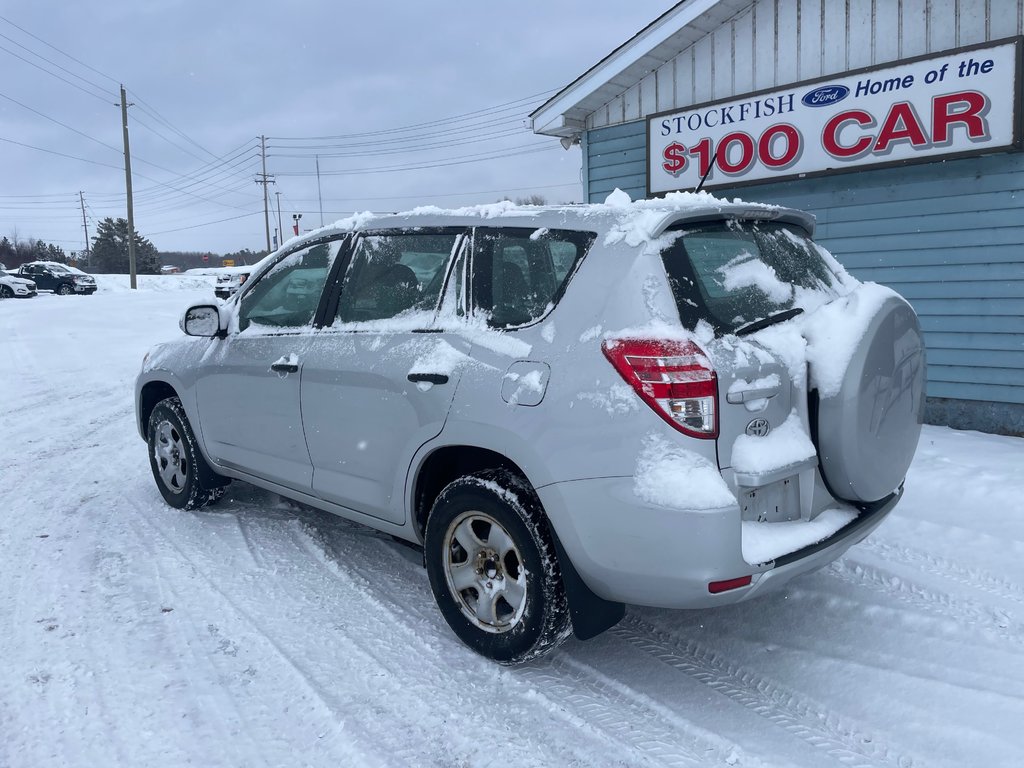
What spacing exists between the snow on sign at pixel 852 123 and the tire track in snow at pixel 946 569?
3.26m

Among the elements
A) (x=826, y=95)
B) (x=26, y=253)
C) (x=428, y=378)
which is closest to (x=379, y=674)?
(x=428, y=378)

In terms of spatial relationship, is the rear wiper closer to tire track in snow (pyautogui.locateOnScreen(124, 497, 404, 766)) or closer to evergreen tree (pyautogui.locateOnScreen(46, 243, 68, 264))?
Answer: tire track in snow (pyautogui.locateOnScreen(124, 497, 404, 766))

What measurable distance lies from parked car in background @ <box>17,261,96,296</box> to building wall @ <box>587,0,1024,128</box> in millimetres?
33696

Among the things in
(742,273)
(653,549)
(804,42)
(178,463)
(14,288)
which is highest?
(804,42)

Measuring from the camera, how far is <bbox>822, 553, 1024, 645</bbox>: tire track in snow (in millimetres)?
3326

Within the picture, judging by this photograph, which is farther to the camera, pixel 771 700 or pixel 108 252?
pixel 108 252

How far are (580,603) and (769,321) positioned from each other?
1.26 meters

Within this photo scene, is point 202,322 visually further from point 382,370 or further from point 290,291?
point 382,370

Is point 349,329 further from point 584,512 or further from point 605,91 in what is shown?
point 605,91

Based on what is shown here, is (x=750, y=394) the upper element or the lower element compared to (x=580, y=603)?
upper

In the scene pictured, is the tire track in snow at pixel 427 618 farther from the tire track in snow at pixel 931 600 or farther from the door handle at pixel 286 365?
the tire track in snow at pixel 931 600

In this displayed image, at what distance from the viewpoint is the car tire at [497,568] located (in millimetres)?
2875

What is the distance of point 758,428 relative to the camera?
2.65 meters

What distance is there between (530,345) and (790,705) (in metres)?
1.61
